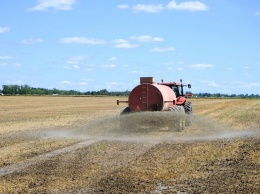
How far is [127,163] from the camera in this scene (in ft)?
35.3

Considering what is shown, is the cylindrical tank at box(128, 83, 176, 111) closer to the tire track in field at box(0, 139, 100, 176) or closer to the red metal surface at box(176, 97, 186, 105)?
the red metal surface at box(176, 97, 186, 105)

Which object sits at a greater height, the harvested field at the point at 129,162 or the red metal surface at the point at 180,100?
the red metal surface at the point at 180,100

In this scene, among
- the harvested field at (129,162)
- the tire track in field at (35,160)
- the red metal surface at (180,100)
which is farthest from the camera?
the red metal surface at (180,100)

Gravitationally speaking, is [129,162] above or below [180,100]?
below

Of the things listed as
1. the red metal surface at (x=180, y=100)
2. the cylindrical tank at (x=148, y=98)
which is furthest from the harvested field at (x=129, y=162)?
the red metal surface at (x=180, y=100)

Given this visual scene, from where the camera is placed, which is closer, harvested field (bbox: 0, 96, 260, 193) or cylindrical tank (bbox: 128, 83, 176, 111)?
harvested field (bbox: 0, 96, 260, 193)

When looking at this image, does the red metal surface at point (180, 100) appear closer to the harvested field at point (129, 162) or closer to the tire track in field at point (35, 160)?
the harvested field at point (129, 162)

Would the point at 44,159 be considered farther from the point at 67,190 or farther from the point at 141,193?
the point at 141,193

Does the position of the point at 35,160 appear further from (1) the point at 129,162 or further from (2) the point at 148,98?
(2) the point at 148,98

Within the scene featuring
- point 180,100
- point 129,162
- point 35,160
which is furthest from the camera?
point 180,100

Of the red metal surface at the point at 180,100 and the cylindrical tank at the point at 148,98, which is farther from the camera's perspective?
the red metal surface at the point at 180,100

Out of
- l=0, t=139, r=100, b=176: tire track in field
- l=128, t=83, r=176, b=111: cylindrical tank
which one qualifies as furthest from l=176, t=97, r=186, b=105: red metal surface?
l=0, t=139, r=100, b=176: tire track in field

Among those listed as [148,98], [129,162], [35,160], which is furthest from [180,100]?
[35,160]

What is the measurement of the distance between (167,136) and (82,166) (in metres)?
7.02
